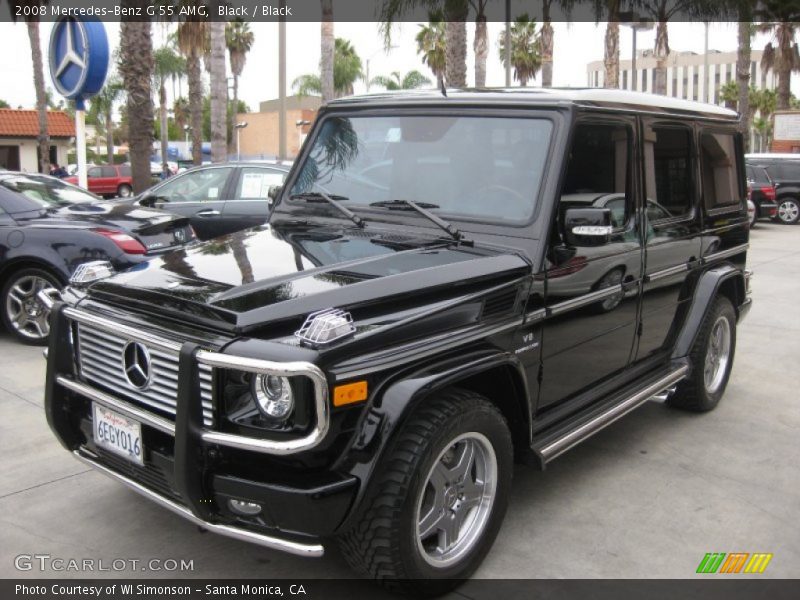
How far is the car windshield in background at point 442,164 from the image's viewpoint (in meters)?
3.90

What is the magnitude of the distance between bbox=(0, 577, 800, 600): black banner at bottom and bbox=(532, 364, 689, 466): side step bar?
56 centimetres

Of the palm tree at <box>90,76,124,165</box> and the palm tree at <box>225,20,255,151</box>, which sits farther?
the palm tree at <box>225,20,255,151</box>

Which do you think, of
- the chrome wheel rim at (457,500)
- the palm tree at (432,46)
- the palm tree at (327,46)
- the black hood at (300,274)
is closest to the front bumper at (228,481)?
the black hood at (300,274)

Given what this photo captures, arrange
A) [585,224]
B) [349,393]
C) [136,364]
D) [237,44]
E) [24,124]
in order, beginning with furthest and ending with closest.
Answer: [237,44] → [24,124] → [585,224] → [136,364] → [349,393]

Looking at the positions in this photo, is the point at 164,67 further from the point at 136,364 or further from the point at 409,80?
the point at 136,364

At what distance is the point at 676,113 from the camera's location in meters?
5.04

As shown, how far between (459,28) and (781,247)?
8097 mm

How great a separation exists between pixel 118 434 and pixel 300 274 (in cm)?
99

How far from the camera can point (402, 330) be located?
307cm

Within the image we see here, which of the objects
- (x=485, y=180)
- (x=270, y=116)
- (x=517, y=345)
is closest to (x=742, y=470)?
(x=517, y=345)

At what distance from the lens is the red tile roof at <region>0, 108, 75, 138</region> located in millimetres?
39219

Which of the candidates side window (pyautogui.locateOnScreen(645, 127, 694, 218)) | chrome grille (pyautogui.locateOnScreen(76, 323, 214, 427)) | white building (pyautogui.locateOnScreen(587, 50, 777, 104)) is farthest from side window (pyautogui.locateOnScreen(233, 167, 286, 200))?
white building (pyautogui.locateOnScreen(587, 50, 777, 104))

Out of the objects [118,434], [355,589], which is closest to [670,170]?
[355,589]

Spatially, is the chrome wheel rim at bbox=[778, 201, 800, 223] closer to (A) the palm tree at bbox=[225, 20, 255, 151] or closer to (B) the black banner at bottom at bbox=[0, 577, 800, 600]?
(B) the black banner at bottom at bbox=[0, 577, 800, 600]
